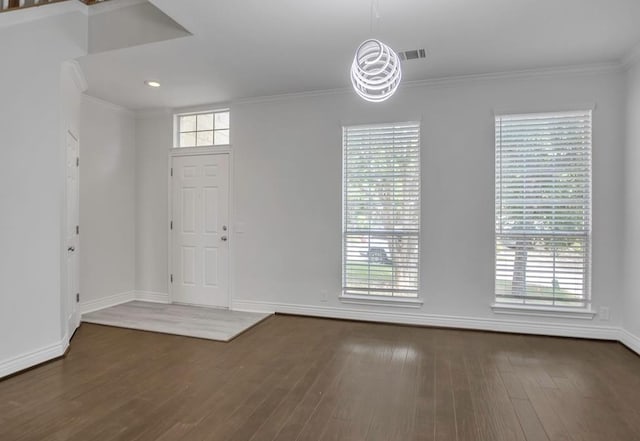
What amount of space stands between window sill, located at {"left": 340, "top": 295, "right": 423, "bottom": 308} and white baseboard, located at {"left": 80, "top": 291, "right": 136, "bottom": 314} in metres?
3.21

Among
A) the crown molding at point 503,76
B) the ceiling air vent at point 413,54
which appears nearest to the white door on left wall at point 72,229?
the crown molding at point 503,76

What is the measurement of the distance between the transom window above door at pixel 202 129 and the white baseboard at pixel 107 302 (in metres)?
2.32

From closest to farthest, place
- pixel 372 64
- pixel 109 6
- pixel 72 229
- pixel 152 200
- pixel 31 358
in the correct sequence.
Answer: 1. pixel 372 64
2. pixel 31 358
3. pixel 109 6
4. pixel 72 229
5. pixel 152 200

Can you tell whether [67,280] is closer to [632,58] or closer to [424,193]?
[424,193]

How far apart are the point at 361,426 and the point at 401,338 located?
68.2 inches

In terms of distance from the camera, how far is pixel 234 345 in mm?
3678

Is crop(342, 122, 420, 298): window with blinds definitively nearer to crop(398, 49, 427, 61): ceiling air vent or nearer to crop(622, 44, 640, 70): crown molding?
crop(398, 49, 427, 61): ceiling air vent

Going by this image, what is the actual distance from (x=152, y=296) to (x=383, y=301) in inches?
134

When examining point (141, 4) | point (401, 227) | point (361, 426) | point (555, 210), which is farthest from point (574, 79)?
point (141, 4)

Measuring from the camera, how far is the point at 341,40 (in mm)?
3256

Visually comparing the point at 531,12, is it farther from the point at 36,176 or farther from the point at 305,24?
the point at 36,176

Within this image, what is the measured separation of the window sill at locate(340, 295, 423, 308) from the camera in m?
4.28

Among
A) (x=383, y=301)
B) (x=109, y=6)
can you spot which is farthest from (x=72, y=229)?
(x=383, y=301)

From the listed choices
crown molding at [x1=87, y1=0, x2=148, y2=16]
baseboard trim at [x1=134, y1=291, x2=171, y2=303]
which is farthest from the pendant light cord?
baseboard trim at [x1=134, y1=291, x2=171, y2=303]
